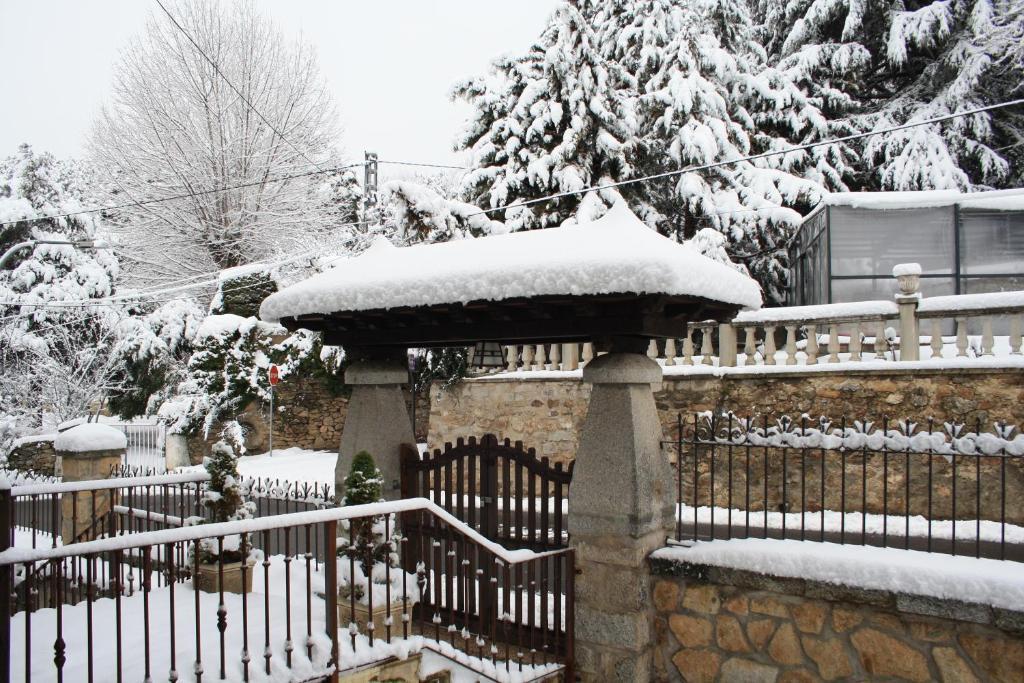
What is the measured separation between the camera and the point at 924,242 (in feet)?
41.3

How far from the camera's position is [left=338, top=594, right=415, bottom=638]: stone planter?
4703 millimetres

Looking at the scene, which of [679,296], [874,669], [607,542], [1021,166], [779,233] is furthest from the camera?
[1021,166]

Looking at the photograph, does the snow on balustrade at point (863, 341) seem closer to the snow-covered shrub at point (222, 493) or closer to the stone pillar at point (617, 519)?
the stone pillar at point (617, 519)

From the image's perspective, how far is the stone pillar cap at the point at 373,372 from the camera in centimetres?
603

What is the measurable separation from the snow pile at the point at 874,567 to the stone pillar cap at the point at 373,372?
257 cm

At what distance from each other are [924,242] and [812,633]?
10.4m

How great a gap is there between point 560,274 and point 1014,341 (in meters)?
6.86

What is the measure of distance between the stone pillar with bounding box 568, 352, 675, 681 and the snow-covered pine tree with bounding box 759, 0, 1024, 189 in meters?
13.9

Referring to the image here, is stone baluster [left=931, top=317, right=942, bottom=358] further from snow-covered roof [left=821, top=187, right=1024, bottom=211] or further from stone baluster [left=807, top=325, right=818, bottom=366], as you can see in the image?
snow-covered roof [left=821, top=187, right=1024, bottom=211]

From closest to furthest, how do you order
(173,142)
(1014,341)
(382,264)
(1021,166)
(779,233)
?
(382,264) → (1014,341) → (779,233) → (1021,166) → (173,142)

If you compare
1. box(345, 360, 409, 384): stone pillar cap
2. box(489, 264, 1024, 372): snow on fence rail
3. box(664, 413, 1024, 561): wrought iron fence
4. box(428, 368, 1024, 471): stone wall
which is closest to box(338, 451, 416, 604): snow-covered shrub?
box(345, 360, 409, 384): stone pillar cap

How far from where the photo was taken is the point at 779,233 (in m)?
15.6

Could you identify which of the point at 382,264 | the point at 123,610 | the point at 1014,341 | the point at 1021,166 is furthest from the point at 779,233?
the point at 123,610

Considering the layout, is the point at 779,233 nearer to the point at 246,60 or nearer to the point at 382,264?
the point at 382,264
